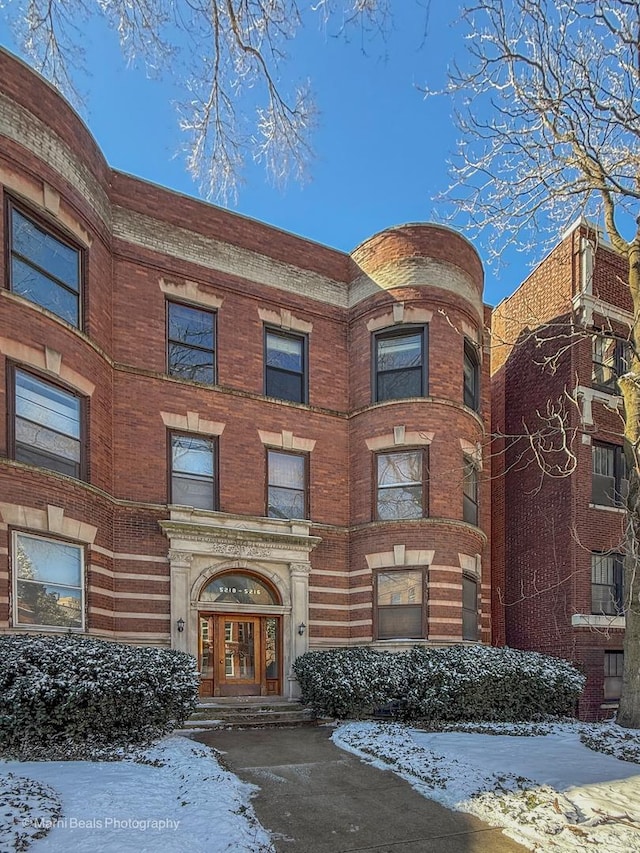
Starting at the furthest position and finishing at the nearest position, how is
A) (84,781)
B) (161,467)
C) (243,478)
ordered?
(243,478) → (161,467) → (84,781)

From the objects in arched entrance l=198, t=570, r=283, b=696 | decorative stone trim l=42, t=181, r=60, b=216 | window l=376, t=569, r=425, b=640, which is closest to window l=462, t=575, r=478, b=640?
window l=376, t=569, r=425, b=640

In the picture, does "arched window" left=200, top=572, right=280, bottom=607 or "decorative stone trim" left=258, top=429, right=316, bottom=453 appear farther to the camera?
"decorative stone trim" left=258, top=429, right=316, bottom=453

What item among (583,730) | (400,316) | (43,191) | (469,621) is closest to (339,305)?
(400,316)

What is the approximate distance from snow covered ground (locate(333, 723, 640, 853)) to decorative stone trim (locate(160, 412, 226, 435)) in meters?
6.54

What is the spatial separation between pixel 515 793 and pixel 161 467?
8.70 meters

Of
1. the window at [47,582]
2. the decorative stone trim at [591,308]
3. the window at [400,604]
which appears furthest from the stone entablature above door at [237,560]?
the decorative stone trim at [591,308]

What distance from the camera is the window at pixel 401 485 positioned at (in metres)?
13.8

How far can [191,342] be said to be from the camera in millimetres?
13508

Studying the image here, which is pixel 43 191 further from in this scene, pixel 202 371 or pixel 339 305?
pixel 339 305

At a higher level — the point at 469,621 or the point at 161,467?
the point at 161,467

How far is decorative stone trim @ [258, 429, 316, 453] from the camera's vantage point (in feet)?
45.4

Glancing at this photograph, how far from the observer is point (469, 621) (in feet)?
45.9

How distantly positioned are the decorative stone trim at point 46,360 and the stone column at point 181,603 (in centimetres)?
380

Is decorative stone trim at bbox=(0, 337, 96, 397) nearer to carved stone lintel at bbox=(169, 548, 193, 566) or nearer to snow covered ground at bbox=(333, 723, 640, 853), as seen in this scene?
carved stone lintel at bbox=(169, 548, 193, 566)
